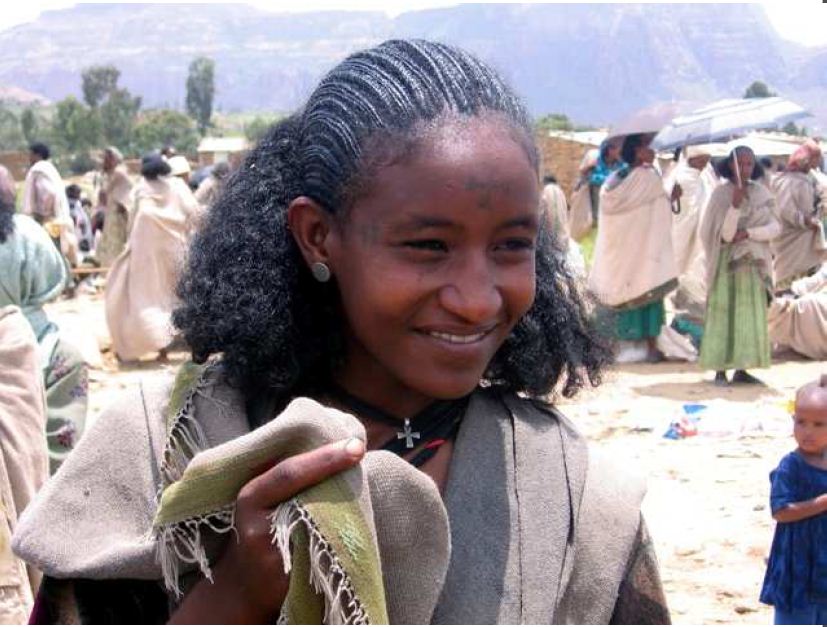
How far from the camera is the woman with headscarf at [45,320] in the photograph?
14.9 feet

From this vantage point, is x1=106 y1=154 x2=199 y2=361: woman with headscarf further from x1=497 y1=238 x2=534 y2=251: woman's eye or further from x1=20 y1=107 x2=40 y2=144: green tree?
x1=20 y1=107 x2=40 y2=144: green tree

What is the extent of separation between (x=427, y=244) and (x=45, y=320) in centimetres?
350

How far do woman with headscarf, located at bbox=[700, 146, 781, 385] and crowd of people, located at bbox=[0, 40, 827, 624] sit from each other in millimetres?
7408

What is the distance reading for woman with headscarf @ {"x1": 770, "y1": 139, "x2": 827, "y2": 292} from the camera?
36.1ft

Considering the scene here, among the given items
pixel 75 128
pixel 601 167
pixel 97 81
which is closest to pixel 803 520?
pixel 601 167

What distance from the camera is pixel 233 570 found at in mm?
1398

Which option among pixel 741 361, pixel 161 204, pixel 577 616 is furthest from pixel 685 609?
pixel 161 204

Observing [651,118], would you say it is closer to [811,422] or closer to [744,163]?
[744,163]

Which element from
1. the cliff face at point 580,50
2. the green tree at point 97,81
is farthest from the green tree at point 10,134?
the green tree at point 97,81

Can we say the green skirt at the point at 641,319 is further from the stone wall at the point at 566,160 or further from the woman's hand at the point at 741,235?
the stone wall at the point at 566,160

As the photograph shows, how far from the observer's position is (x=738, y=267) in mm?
9227

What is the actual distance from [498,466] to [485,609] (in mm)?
199

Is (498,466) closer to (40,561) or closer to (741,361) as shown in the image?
(40,561)

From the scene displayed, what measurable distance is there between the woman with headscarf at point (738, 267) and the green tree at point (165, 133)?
51404mm
